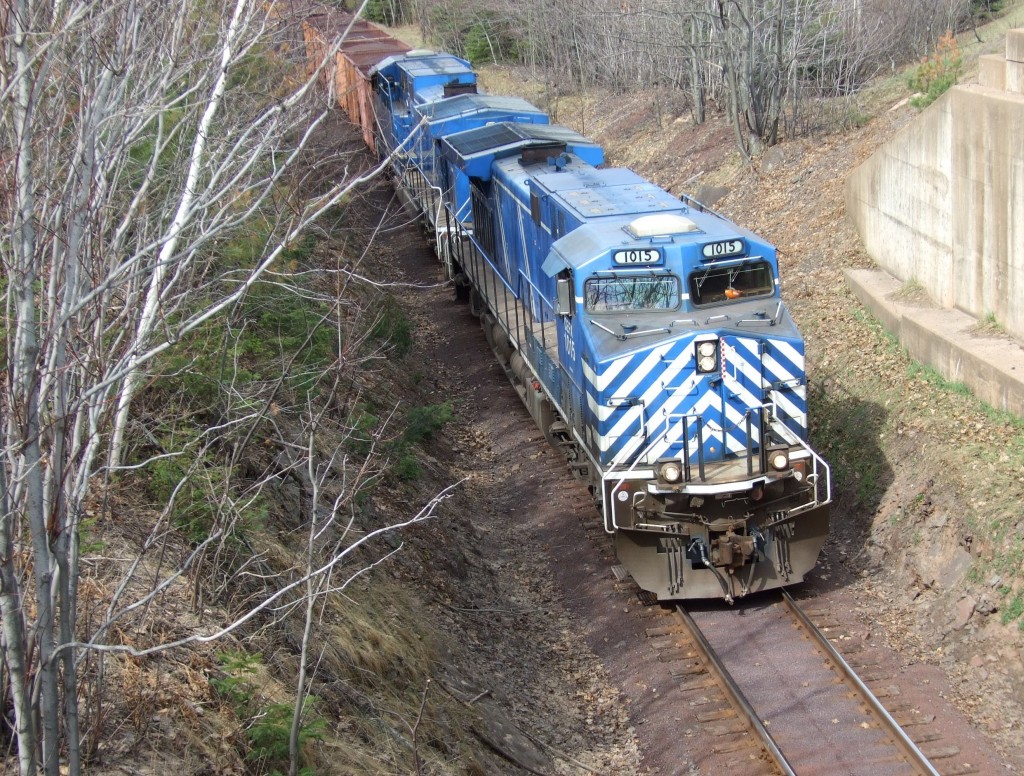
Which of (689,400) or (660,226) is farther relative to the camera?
(660,226)

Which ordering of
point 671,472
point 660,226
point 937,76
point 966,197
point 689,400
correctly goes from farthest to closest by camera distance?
point 937,76 < point 966,197 < point 660,226 < point 689,400 < point 671,472

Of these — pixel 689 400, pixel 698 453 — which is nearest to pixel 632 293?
pixel 689 400

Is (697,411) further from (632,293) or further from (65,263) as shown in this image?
(65,263)

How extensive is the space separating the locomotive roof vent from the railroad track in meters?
4.27

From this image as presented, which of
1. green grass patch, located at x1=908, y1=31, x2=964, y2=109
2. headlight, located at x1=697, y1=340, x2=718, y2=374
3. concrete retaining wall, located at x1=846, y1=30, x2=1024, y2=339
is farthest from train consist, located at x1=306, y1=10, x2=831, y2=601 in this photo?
green grass patch, located at x1=908, y1=31, x2=964, y2=109

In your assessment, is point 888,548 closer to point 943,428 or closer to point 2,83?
point 943,428

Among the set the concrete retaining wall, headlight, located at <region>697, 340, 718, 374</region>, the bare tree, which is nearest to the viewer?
the bare tree

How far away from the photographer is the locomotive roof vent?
11.9 m

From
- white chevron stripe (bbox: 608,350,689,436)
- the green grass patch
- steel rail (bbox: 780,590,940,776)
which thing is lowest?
steel rail (bbox: 780,590,940,776)

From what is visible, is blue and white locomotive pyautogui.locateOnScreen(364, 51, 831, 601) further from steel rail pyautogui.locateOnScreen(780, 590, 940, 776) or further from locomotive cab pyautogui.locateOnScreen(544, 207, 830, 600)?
steel rail pyautogui.locateOnScreen(780, 590, 940, 776)

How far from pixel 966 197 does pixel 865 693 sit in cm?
806

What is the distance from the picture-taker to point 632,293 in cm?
1188

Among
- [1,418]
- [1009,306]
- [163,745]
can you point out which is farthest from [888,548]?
[1,418]

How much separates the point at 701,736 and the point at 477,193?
503 inches
